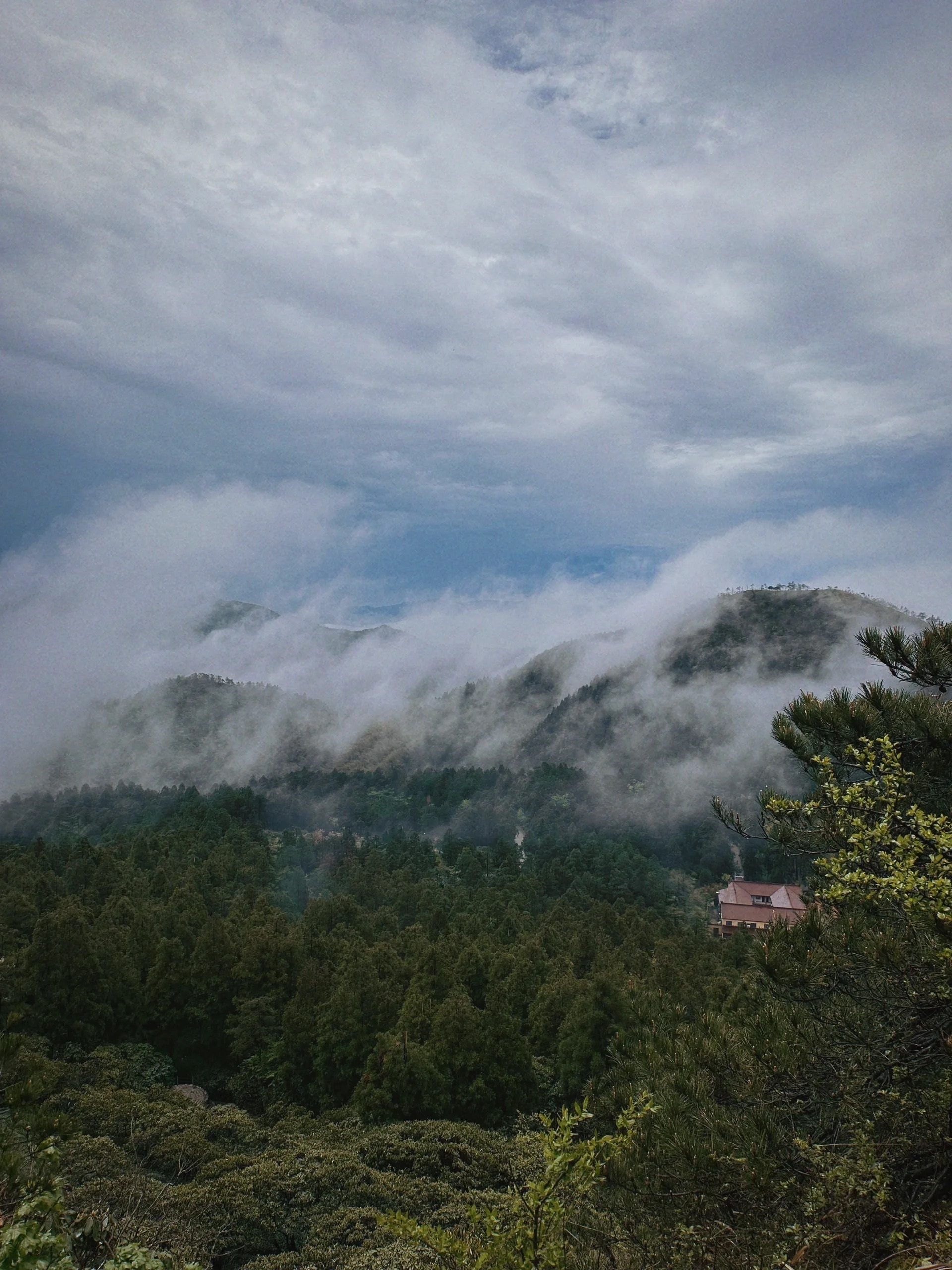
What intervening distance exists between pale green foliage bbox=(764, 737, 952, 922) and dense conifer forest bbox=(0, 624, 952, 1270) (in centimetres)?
4

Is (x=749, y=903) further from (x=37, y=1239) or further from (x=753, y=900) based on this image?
(x=37, y=1239)

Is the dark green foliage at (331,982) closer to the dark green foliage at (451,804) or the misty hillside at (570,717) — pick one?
the dark green foliage at (451,804)

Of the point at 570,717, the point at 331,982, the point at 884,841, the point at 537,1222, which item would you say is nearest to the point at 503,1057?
the point at 331,982

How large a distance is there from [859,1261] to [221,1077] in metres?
24.4

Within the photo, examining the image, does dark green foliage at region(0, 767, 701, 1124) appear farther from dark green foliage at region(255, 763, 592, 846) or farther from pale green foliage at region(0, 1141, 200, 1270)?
dark green foliage at region(255, 763, 592, 846)

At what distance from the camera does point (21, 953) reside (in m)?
Answer: 23.5

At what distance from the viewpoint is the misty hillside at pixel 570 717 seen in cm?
8719

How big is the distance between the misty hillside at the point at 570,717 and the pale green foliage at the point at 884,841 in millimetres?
72270

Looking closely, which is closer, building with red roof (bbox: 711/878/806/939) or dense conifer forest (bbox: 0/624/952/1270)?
dense conifer forest (bbox: 0/624/952/1270)

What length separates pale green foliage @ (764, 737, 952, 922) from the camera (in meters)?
4.91

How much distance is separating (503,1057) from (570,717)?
84.8 metres

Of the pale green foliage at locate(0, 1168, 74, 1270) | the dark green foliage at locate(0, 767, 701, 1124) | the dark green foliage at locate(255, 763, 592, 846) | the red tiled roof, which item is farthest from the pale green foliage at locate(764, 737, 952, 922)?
the dark green foliage at locate(255, 763, 592, 846)

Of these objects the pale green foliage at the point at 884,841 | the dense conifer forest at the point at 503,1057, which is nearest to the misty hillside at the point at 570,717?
the dense conifer forest at the point at 503,1057

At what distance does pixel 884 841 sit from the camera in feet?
17.6
